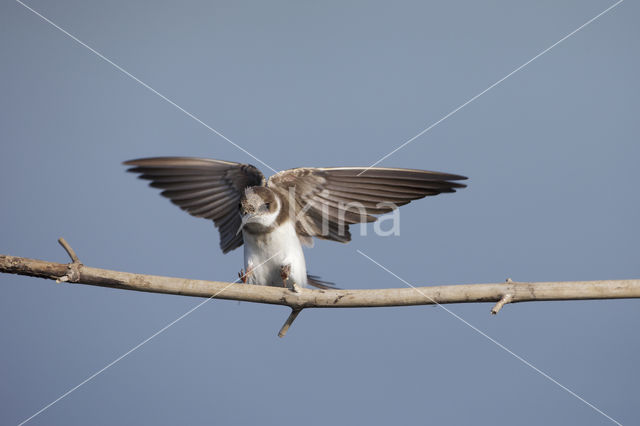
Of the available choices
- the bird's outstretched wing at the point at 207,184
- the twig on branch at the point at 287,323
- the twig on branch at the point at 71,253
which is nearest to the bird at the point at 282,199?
the bird's outstretched wing at the point at 207,184

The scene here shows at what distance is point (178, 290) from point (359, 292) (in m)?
0.43

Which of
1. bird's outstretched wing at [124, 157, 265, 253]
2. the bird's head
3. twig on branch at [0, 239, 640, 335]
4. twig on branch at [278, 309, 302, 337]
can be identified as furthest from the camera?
bird's outstretched wing at [124, 157, 265, 253]

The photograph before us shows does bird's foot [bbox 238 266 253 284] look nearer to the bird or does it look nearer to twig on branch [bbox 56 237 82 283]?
the bird

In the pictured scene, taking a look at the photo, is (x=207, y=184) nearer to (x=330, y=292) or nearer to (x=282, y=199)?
(x=282, y=199)

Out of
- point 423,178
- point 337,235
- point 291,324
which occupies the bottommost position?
point 291,324

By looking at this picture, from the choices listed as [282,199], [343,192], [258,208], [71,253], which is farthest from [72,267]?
[343,192]

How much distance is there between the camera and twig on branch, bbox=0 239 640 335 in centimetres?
142

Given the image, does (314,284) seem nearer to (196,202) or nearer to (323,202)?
(323,202)

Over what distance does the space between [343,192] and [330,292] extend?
519 millimetres

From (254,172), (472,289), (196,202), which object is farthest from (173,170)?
(472,289)

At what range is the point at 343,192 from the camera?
6.56ft

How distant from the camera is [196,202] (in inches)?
83.5

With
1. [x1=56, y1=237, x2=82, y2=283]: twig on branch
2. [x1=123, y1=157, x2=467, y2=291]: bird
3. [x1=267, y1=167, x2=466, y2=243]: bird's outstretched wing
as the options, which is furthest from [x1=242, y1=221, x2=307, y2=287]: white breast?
[x1=56, y1=237, x2=82, y2=283]: twig on branch

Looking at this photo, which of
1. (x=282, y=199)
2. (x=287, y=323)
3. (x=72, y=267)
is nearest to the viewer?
(x=72, y=267)
